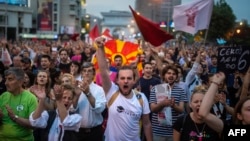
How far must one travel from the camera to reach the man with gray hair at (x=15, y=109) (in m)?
5.67

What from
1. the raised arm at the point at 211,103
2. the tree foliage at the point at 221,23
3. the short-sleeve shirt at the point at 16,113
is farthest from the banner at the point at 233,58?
the tree foliage at the point at 221,23

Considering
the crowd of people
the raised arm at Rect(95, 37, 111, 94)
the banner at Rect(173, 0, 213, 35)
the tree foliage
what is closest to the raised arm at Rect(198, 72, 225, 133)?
the crowd of people

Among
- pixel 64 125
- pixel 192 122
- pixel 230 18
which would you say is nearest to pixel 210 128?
pixel 192 122

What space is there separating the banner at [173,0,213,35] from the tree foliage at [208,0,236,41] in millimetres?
55461

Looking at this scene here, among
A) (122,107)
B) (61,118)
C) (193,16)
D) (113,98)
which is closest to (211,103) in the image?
(122,107)

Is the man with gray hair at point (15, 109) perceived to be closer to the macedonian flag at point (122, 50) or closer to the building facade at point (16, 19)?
the macedonian flag at point (122, 50)

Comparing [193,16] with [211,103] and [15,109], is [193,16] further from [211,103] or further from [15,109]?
[211,103]

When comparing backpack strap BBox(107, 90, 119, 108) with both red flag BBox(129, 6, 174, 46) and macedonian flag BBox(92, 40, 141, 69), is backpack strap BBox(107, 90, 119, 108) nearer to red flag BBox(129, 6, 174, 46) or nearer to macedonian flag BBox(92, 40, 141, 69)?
red flag BBox(129, 6, 174, 46)

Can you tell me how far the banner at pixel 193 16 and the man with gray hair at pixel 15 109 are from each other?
4.87 m

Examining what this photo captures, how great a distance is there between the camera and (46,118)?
18.7 feet

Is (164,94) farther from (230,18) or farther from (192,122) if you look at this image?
(230,18)

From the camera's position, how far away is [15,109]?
5711mm

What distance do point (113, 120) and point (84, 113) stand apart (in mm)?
1197

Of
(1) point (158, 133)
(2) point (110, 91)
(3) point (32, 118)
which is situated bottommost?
(1) point (158, 133)
